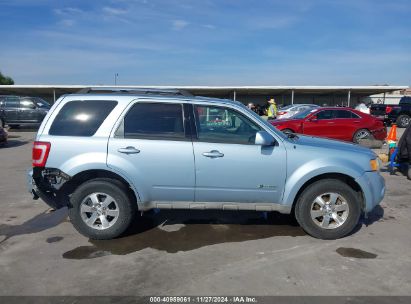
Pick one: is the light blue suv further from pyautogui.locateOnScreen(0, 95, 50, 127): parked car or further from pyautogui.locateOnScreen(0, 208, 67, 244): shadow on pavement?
pyautogui.locateOnScreen(0, 95, 50, 127): parked car

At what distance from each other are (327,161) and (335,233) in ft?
3.10

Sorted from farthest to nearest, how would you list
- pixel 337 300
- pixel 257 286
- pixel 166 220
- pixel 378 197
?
pixel 166 220
pixel 378 197
pixel 257 286
pixel 337 300

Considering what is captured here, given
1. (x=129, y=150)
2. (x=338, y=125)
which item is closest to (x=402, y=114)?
(x=338, y=125)

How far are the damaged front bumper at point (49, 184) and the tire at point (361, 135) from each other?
12.4 metres

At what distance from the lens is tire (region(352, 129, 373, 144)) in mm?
14719

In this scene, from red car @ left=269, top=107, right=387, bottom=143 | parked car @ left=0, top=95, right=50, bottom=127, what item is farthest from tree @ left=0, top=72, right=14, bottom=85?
red car @ left=269, top=107, right=387, bottom=143

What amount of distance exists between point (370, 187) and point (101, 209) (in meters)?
3.47

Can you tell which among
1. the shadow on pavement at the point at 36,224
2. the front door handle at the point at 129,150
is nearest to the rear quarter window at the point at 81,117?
the front door handle at the point at 129,150

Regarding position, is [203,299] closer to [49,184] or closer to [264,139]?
[264,139]

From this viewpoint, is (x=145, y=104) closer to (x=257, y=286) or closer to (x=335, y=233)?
(x=257, y=286)

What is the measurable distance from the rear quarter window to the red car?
10.6 metres

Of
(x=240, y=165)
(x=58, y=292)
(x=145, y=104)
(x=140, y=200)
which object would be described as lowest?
(x=58, y=292)

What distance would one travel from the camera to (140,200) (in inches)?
195

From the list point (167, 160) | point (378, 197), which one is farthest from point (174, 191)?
point (378, 197)
